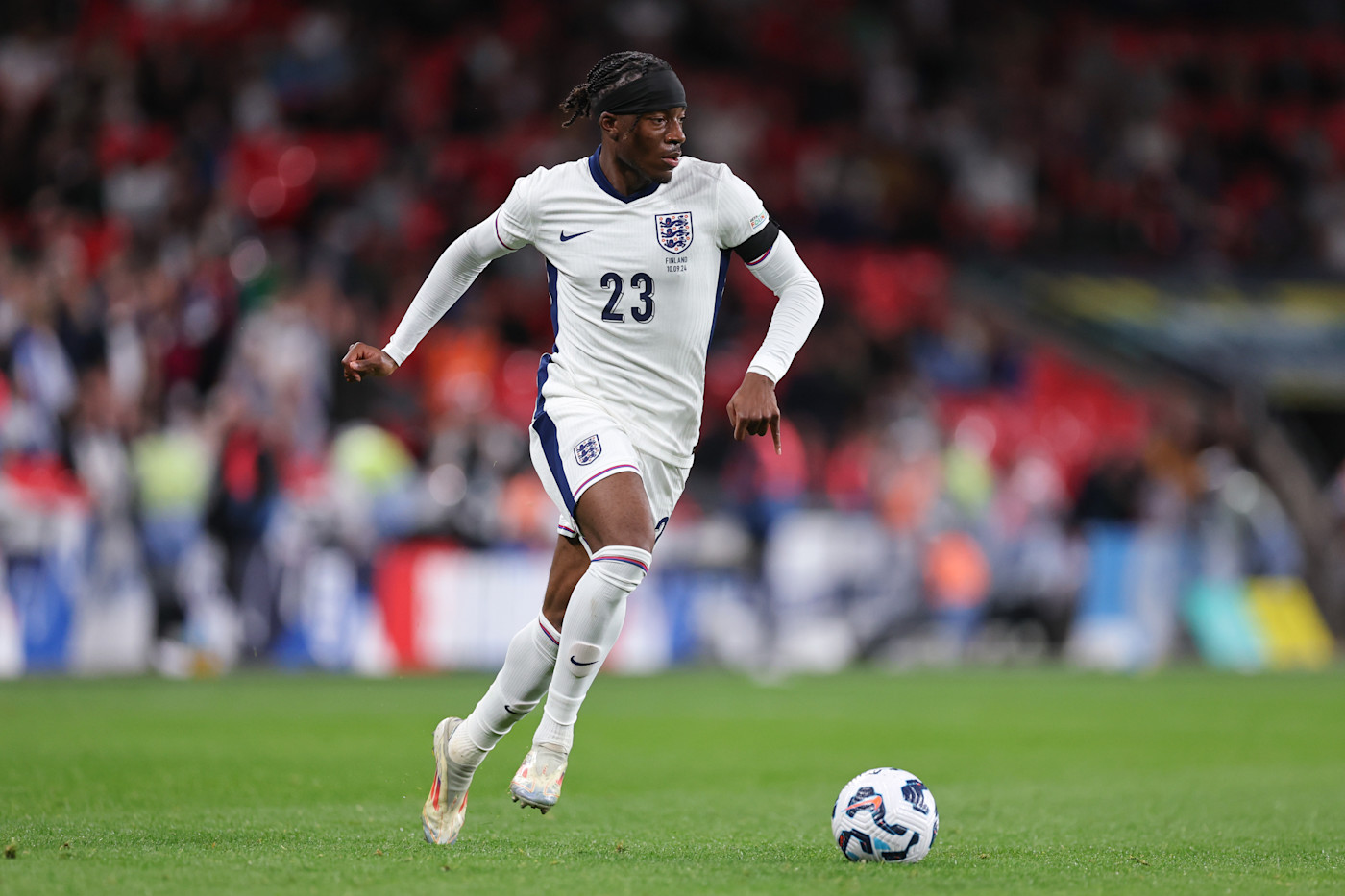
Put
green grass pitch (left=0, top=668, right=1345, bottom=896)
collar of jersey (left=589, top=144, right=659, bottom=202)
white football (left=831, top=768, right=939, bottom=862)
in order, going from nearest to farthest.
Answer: green grass pitch (left=0, top=668, right=1345, bottom=896), white football (left=831, top=768, right=939, bottom=862), collar of jersey (left=589, top=144, right=659, bottom=202)

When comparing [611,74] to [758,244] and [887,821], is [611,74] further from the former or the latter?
[887,821]

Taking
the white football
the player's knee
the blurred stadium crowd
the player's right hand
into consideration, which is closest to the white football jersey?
the player's knee

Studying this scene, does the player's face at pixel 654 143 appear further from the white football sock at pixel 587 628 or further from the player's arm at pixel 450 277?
the white football sock at pixel 587 628

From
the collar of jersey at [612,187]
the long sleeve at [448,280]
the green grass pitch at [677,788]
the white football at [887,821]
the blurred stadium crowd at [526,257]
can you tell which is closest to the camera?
the green grass pitch at [677,788]

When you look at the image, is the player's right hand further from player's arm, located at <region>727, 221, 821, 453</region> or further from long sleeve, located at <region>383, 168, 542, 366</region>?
player's arm, located at <region>727, 221, 821, 453</region>

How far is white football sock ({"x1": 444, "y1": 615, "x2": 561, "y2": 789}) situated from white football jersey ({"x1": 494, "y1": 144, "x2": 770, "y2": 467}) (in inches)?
29.3

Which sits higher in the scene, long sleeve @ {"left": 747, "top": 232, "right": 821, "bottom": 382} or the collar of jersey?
the collar of jersey

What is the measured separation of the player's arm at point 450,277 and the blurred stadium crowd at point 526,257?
338 inches

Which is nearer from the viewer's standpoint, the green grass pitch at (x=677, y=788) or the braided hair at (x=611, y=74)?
the green grass pitch at (x=677, y=788)

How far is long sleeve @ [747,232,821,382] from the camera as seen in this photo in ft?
19.7

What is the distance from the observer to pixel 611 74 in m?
5.90

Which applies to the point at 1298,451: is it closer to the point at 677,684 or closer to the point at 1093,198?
the point at 1093,198

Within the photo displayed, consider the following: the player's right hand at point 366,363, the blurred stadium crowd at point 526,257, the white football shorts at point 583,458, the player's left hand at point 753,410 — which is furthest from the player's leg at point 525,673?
the blurred stadium crowd at point 526,257

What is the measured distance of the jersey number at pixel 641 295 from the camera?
5.91m
